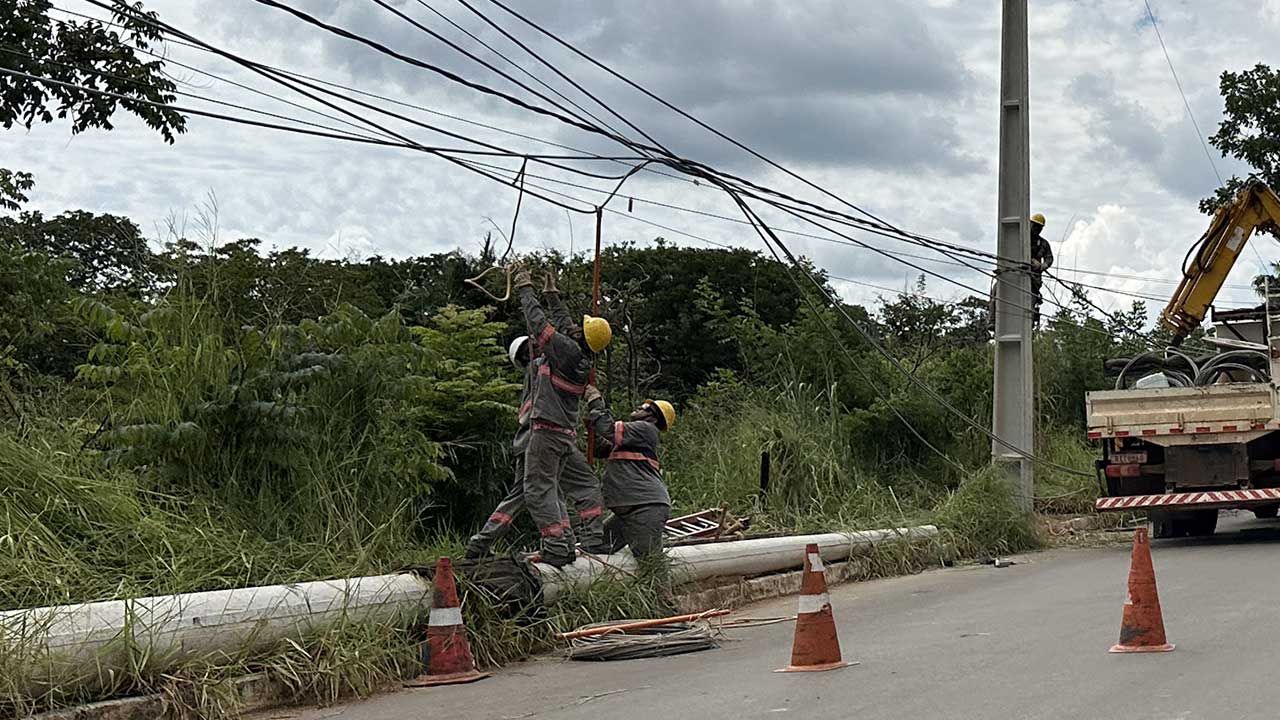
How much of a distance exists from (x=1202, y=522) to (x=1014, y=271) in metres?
3.84

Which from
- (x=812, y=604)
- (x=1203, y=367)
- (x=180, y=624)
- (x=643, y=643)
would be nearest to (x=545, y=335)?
(x=643, y=643)

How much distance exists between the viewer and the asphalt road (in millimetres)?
6727

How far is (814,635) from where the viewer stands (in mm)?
8070

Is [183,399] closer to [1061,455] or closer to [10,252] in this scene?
[10,252]

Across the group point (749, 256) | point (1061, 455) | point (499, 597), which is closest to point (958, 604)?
point (499, 597)

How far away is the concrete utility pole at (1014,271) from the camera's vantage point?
17.0 metres

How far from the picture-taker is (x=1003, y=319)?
56.4ft

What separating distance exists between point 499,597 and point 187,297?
11.1 ft

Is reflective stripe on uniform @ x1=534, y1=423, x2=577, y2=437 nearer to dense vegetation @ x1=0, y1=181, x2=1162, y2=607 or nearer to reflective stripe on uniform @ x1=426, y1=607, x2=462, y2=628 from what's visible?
dense vegetation @ x1=0, y1=181, x2=1162, y2=607

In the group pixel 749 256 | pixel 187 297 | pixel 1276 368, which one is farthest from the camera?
pixel 749 256

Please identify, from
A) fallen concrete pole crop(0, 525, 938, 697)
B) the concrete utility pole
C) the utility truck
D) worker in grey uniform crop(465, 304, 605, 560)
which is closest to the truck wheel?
the utility truck

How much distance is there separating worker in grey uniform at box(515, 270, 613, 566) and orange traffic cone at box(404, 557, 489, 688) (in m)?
1.52

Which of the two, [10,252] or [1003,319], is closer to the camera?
[10,252]

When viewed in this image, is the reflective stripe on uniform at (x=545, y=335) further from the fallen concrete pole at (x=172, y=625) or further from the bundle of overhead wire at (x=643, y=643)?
the fallen concrete pole at (x=172, y=625)
